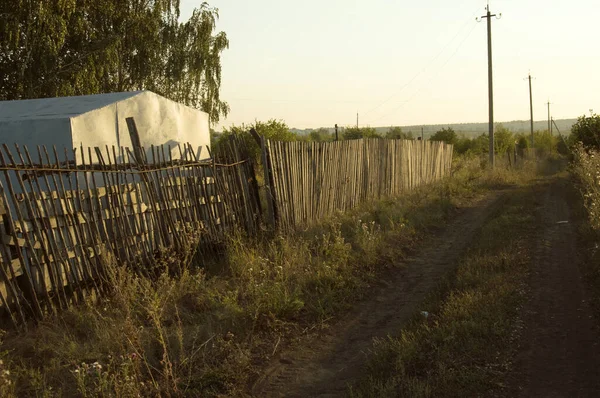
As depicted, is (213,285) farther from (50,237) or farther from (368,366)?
(368,366)

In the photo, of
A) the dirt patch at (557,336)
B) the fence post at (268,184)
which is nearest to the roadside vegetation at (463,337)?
the dirt patch at (557,336)

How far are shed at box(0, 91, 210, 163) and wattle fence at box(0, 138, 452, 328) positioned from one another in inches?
21.8

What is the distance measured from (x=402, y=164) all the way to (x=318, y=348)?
1189 cm

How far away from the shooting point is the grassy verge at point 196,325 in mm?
4051

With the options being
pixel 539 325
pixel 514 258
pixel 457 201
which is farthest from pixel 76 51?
pixel 539 325

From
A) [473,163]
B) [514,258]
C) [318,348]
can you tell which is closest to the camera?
[318,348]

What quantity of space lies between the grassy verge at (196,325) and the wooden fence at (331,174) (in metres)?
0.99

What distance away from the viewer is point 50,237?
5.25m

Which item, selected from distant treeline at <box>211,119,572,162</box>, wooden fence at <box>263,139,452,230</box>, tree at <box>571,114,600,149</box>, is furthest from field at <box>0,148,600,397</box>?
tree at <box>571,114,600,149</box>

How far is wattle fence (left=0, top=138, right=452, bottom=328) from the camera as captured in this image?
505cm

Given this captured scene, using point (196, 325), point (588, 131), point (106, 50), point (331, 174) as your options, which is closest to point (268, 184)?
point (331, 174)

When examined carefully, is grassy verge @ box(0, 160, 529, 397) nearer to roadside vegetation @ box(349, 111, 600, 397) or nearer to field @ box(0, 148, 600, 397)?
field @ box(0, 148, 600, 397)

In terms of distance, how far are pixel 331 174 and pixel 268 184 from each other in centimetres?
268

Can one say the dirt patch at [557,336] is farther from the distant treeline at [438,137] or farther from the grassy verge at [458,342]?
the distant treeline at [438,137]
